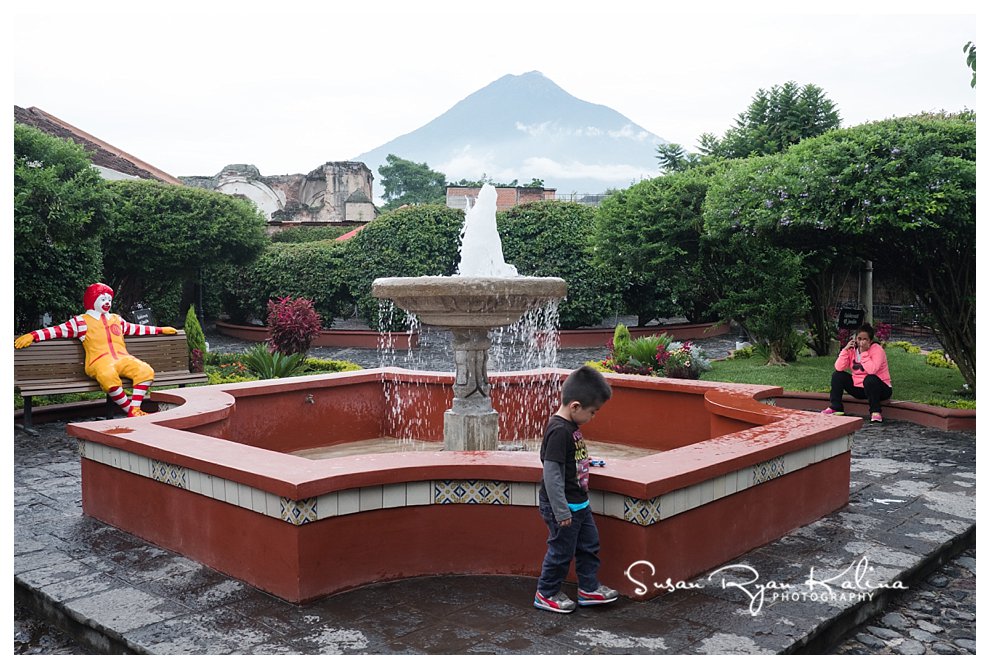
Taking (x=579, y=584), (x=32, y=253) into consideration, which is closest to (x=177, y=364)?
(x=32, y=253)

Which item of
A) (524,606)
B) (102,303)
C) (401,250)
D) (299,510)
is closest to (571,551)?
(524,606)

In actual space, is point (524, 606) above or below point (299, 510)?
below

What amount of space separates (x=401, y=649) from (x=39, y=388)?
21.2 ft

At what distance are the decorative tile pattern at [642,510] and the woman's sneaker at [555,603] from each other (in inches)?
18.8

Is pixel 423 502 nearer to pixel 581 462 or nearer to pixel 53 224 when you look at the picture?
pixel 581 462

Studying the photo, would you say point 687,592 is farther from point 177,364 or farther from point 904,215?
point 177,364

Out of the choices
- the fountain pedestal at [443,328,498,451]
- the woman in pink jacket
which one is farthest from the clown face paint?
the woman in pink jacket

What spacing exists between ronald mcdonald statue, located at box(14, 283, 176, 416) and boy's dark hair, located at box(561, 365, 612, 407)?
6.12 m

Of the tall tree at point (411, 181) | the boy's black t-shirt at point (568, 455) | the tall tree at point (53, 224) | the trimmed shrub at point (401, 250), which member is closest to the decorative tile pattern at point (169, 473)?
the boy's black t-shirt at point (568, 455)

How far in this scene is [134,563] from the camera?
4625mm

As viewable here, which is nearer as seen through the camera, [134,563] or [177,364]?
[134,563]

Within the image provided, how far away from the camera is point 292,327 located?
1288 centimetres

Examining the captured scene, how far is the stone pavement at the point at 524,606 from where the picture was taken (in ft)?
11.8

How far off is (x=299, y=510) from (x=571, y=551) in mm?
1266
